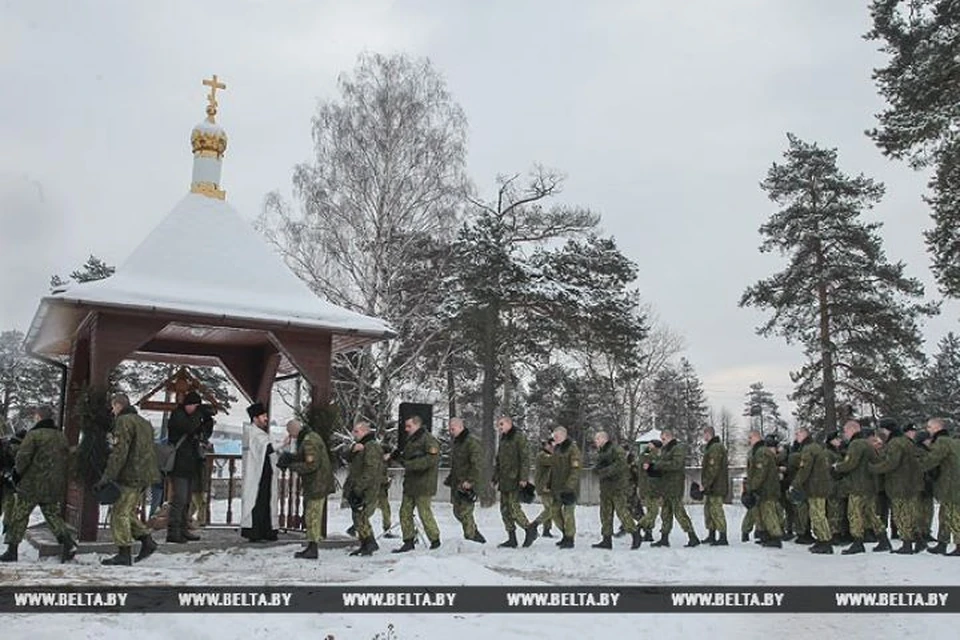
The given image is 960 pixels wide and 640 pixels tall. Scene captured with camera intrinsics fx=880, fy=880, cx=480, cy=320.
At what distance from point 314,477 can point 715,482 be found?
589 cm

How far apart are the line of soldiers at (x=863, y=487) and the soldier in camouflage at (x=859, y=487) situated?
0.01 m

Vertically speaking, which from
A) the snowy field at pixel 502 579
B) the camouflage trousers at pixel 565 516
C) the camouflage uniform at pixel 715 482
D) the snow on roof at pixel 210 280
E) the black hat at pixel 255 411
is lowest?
the snowy field at pixel 502 579

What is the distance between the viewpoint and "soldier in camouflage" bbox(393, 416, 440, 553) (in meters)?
11.6

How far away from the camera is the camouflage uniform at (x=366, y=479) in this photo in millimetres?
11312

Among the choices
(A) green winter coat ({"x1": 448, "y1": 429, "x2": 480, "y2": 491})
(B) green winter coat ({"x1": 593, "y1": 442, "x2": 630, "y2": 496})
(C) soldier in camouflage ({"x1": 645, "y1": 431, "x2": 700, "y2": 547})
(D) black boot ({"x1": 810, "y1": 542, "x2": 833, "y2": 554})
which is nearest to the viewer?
(D) black boot ({"x1": 810, "y1": 542, "x2": 833, "y2": 554})

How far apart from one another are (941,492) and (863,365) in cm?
1748

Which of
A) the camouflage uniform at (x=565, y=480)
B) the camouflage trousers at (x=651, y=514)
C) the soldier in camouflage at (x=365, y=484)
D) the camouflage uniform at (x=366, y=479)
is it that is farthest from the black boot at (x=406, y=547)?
the camouflage trousers at (x=651, y=514)

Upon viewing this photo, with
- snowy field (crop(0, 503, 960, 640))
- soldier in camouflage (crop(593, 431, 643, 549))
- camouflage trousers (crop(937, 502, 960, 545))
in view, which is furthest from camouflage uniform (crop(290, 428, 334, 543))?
camouflage trousers (crop(937, 502, 960, 545))

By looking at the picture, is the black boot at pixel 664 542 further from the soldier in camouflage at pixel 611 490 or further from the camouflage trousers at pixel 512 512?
the camouflage trousers at pixel 512 512

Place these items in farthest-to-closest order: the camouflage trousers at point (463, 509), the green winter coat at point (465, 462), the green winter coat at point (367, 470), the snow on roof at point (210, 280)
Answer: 1. the camouflage trousers at point (463, 509)
2. the green winter coat at point (465, 462)
3. the green winter coat at point (367, 470)
4. the snow on roof at point (210, 280)

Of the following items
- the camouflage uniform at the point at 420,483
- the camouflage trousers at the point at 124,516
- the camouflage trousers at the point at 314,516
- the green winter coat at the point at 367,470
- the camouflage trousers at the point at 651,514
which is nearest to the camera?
the camouflage trousers at the point at 124,516

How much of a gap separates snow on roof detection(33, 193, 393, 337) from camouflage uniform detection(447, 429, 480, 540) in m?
1.90

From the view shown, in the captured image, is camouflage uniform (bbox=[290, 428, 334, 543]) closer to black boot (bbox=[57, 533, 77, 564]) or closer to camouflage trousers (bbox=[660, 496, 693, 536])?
black boot (bbox=[57, 533, 77, 564])

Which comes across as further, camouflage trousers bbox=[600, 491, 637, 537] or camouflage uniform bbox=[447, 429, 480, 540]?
camouflage trousers bbox=[600, 491, 637, 537]
